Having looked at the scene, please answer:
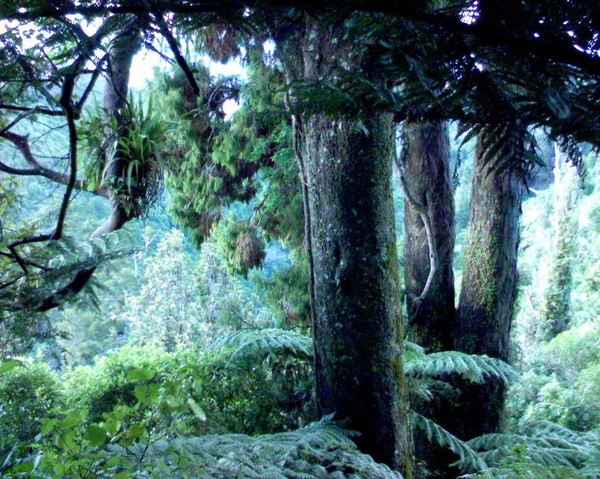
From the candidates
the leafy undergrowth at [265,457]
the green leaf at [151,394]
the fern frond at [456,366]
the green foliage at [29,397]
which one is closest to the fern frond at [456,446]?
the fern frond at [456,366]

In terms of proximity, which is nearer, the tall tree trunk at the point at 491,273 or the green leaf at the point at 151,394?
the green leaf at the point at 151,394

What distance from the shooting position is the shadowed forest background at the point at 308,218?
0.79m

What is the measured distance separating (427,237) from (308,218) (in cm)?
236

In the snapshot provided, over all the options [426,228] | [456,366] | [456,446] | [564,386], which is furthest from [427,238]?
[564,386]

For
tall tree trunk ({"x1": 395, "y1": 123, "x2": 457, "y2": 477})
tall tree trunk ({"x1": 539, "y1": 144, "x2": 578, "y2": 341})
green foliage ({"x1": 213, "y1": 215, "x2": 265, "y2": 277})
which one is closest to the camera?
tall tree trunk ({"x1": 395, "y1": 123, "x2": 457, "y2": 477})

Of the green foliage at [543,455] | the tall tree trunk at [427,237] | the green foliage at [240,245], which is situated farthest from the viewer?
the green foliage at [240,245]

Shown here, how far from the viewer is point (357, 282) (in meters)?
2.14

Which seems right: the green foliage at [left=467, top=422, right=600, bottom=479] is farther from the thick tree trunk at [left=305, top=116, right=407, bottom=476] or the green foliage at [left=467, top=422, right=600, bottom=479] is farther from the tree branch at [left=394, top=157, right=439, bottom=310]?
the tree branch at [left=394, top=157, right=439, bottom=310]

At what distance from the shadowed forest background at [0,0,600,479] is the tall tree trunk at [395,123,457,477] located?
0.06ft

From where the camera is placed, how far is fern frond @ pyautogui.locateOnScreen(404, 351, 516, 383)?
9.37 ft

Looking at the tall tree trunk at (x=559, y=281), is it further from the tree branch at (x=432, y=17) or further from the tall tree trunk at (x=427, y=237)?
the tree branch at (x=432, y=17)

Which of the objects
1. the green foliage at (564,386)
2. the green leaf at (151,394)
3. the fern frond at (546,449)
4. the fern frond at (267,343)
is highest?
the green leaf at (151,394)

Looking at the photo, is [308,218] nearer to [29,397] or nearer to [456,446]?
[456,446]

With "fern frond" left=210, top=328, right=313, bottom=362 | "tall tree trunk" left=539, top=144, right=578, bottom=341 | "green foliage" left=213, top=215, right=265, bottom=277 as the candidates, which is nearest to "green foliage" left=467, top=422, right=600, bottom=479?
"fern frond" left=210, top=328, right=313, bottom=362
